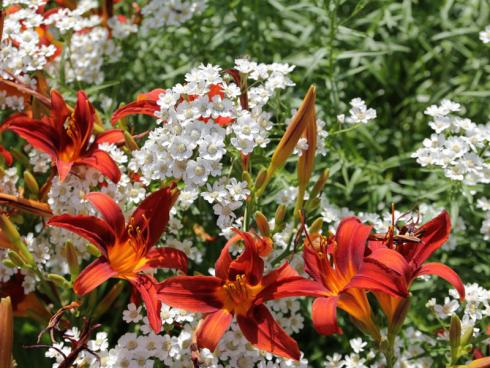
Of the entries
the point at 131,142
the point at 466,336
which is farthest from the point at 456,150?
the point at 131,142

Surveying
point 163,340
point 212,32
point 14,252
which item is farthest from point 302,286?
point 212,32

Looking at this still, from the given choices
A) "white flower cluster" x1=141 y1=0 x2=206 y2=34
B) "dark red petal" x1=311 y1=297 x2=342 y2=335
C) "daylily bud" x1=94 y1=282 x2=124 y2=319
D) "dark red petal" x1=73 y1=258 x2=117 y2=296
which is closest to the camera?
"dark red petal" x1=311 y1=297 x2=342 y2=335

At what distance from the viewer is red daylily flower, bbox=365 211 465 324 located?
1251 mm

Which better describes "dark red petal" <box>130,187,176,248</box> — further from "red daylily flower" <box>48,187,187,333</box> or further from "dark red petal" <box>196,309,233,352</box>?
"dark red petal" <box>196,309,233,352</box>

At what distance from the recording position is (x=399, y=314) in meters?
1.31

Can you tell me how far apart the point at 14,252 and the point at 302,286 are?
0.52 meters

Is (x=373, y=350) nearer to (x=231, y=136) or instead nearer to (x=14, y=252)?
(x=231, y=136)

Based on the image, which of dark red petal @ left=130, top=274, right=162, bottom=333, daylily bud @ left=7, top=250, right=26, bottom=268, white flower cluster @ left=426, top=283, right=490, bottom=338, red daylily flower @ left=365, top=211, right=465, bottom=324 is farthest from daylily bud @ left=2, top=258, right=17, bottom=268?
white flower cluster @ left=426, top=283, right=490, bottom=338

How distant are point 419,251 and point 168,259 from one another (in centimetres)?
41

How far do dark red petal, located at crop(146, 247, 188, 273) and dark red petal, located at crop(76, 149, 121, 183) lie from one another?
0.16m

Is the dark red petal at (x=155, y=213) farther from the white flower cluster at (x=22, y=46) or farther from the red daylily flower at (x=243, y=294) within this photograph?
the white flower cluster at (x=22, y=46)

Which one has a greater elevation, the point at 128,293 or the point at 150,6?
the point at 150,6

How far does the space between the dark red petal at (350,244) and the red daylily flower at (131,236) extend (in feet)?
0.88

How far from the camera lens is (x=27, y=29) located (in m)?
1.75
